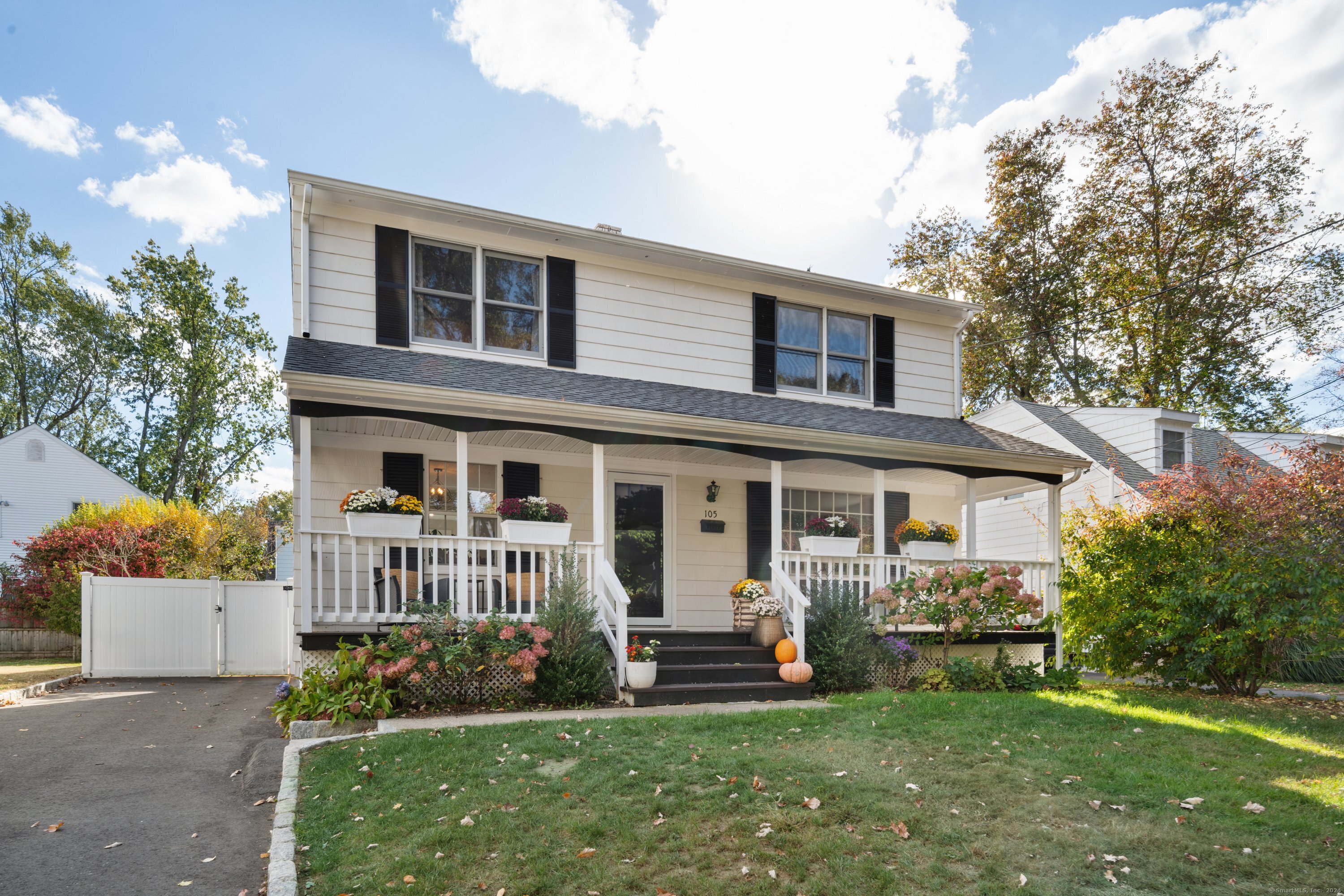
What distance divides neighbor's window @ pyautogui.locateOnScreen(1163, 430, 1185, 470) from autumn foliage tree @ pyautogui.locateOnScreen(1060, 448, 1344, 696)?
6863 mm

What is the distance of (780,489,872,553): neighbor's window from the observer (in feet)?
38.5

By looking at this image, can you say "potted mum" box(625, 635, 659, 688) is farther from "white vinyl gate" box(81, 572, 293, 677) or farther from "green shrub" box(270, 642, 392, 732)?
"white vinyl gate" box(81, 572, 293, 677)

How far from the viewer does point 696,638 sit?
9211 mm

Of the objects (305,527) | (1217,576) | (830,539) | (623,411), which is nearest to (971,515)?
(830,539)

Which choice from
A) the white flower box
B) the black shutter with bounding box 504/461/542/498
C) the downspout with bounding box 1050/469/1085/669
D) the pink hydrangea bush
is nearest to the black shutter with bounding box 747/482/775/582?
the pink hydrangea bush

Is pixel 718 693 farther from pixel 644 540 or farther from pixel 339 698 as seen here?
pixel 339 698

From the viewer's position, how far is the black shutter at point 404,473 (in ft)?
29.9

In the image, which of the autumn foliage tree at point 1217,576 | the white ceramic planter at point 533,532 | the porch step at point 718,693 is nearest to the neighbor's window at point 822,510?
the autumn foliage tree at point 1217,576

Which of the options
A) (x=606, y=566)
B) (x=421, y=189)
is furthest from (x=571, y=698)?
(x=421, y=189)

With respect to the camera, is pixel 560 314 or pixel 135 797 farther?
pixel 560 314

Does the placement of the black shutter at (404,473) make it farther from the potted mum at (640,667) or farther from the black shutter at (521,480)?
the potted mum at (640,667)

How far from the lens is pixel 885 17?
11.5m

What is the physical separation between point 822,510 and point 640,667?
5310mm

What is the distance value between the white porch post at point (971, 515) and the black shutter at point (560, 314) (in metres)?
5.74
